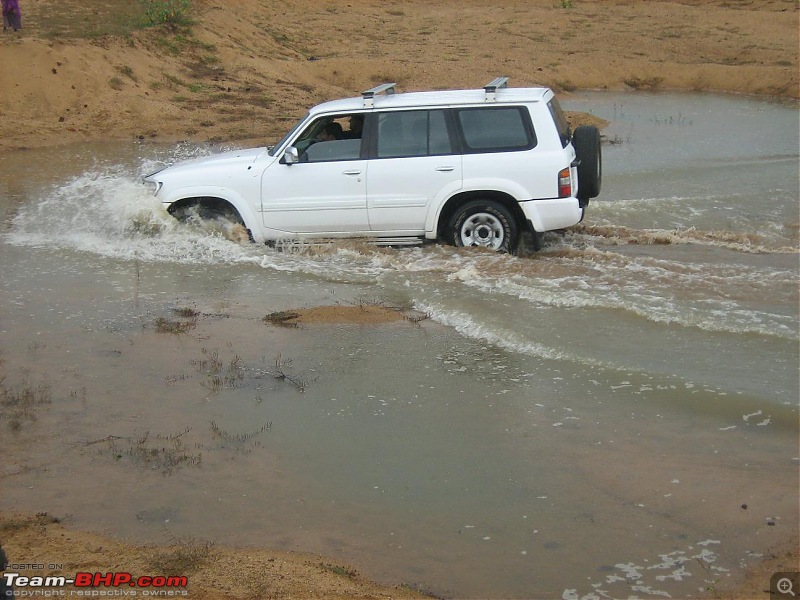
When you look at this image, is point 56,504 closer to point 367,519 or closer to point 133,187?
point 367,519

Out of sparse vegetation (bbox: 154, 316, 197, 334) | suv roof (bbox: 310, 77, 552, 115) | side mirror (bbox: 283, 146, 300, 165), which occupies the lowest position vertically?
sparse vegetation (bbox: 154, 316, 197, 334)

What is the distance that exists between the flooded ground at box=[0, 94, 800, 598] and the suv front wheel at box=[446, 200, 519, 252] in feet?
0.78

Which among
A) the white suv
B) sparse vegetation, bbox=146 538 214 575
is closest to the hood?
the white suv

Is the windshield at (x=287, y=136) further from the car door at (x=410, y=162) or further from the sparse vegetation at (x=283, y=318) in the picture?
the sparse vegetation at (x=283, y=318)

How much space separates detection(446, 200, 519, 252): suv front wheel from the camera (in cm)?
1004

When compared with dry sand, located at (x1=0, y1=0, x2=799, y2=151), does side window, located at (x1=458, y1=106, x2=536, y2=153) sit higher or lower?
lower

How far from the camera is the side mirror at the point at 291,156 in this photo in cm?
1002

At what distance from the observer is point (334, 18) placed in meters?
31.8

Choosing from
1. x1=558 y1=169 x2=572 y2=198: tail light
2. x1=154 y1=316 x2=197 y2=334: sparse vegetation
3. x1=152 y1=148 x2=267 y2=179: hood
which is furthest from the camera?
x1=152 y1=148 x2=267 y2=179: hood

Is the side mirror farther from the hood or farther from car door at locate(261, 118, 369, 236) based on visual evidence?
the hood

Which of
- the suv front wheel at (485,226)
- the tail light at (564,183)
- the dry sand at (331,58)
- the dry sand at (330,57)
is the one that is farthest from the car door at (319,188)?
the dry sand at (330,57)

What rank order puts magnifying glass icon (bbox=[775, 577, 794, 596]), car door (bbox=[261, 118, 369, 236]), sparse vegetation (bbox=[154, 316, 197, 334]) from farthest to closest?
1. car door (bbox=[261, 118, 369, 236])
2. sparse vegetation (bbox=[154, 316, 197, 334])
3. magnifying glass icon (bbox=[775, 577, 794, 596])

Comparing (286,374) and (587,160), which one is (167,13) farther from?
(286,374)

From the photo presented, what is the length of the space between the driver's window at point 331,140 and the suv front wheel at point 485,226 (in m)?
1.27
